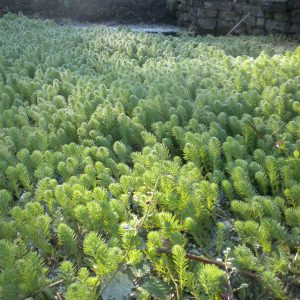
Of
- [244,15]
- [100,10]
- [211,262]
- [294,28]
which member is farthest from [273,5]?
[211,262]

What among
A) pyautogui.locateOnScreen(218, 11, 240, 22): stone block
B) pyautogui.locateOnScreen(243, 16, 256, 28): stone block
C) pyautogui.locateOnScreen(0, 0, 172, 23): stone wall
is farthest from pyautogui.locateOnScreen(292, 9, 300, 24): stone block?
pyautogui.locateOnScreen(0, 0, 172, 23): stone wall

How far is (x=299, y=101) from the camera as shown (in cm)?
340

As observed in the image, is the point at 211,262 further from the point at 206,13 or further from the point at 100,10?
the point at 100,10

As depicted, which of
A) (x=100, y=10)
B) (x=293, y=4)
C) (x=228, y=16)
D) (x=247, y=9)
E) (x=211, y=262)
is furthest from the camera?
(x=100, y=10)

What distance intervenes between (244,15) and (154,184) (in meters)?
6.50

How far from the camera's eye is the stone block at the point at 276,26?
7688mm

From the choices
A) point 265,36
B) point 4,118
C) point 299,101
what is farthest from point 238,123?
point 265,36

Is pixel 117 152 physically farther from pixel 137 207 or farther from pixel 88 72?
pixel 88 72

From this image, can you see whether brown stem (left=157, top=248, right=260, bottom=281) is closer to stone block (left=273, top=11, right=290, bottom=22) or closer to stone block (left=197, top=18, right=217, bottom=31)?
stone block (left=273, top=11, right=290, bottom=22)

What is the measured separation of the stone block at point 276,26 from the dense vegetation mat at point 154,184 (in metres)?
3.56

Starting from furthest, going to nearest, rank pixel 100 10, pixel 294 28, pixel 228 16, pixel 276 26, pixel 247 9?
pixel 100 10 → pixel 228 16 → pixel 247 9 → pixel 276 26 → pixel 294 28

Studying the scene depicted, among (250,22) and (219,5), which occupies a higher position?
(219,5)

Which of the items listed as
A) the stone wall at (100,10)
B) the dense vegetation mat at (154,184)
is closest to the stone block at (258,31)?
the stone wall at (100,10)

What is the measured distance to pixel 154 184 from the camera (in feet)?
7.88
